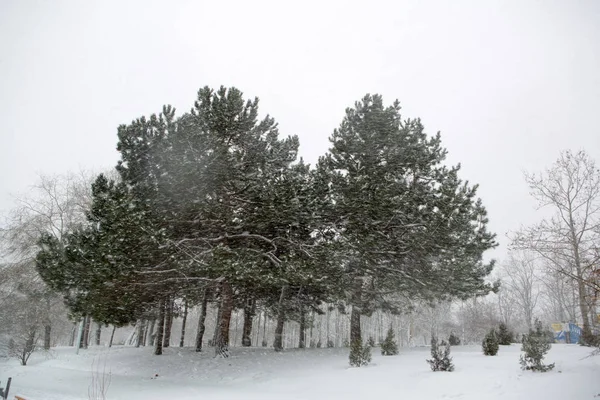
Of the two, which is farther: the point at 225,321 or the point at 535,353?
the point at 225,321

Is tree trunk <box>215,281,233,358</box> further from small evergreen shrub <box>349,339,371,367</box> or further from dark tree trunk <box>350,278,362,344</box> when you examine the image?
dark tree trunk <box>350,278,362,344</box>

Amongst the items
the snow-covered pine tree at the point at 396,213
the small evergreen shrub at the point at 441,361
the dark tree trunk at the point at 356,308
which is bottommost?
the small evergreen shrub at the point at 441,361

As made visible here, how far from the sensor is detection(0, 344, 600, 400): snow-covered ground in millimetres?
9133

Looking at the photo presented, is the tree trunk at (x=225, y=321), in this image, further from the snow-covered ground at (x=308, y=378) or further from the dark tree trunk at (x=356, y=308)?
the dark tree trunk at (x=356, y=308)

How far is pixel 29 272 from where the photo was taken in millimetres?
24484

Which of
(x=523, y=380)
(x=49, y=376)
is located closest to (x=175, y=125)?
(x=49, y=376)

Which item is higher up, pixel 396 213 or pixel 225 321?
pixel 396 213

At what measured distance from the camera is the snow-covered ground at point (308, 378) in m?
9.13

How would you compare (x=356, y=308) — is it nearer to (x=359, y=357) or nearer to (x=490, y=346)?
(x=359, y=357)

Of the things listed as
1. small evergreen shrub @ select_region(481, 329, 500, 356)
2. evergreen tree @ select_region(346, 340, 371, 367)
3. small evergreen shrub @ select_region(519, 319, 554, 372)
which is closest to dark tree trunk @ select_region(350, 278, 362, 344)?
evergreen tree @ select_region(346, 340, 371, 367)

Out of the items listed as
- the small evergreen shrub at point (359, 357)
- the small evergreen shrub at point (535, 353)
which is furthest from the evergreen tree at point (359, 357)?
the small evergreen shrub at point (535, 353)

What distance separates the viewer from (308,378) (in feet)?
44.2

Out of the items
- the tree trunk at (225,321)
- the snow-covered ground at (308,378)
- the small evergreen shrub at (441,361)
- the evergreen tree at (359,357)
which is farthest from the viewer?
the tree trunk at (225,321)

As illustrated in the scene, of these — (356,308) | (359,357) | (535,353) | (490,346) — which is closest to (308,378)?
(359,357)
